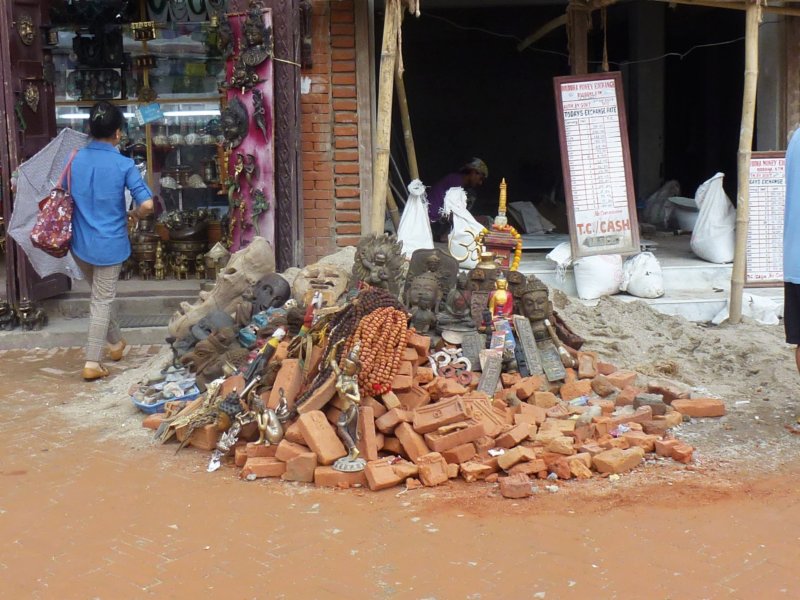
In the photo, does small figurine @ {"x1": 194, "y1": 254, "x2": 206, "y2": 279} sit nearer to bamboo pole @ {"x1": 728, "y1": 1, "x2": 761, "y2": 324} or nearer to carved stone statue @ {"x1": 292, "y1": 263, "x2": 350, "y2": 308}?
carved stone statue @ {"x1": 292, "y1": 263, "x2": 350, "y2": 308}

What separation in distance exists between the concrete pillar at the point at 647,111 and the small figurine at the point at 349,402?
8219mm

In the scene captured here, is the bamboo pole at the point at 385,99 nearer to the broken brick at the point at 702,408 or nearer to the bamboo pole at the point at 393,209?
the broken brick at the point at 702,408

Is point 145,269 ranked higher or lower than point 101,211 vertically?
lower

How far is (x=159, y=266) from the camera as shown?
9.78 metres

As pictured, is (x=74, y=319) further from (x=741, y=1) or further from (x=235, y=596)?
(x=741, y=1)

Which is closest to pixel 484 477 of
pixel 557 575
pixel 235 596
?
pixel 557 575

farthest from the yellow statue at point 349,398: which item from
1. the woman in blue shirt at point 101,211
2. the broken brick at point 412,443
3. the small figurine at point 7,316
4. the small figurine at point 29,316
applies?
the small figurine at point 7,316

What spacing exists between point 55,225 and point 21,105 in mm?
1876

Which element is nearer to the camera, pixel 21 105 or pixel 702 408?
pixel 702 408

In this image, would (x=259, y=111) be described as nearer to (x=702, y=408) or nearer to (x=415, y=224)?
(x=415, y=224)

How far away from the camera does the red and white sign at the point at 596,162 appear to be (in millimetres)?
8688

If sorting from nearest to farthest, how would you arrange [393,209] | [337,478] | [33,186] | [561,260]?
[337,478]
[33,186]
[561,260]
[393,209]

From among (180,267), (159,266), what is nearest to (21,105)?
(159,266)

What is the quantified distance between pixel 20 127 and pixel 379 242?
356cm
